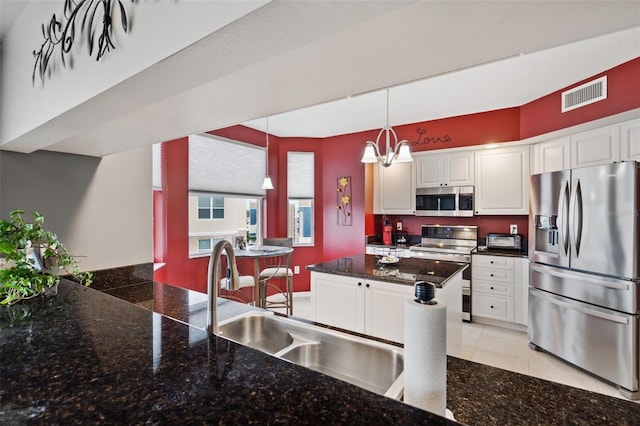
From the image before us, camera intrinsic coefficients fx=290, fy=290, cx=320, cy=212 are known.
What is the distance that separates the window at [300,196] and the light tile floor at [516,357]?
2786mm

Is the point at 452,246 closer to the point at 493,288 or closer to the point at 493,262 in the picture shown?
the point at 493,262

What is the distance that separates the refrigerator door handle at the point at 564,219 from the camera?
8.89 ft

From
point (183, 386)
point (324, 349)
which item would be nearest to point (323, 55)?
point (183, 386)

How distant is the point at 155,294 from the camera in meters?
1.74

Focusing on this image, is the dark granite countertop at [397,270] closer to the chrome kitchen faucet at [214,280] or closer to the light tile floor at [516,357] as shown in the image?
the light tile floor at [516,357]

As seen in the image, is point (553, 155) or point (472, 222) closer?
point (553, 155)

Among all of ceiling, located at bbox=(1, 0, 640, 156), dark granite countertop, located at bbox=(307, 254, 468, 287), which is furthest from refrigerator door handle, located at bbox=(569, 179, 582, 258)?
ceiling, located at bbox=(1, 0, 640, 156)

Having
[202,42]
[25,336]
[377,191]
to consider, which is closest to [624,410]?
[202,42]

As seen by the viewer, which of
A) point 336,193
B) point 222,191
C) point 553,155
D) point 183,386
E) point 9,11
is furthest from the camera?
point 336,193

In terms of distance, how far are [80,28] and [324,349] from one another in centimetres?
146

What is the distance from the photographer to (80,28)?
2.88 ft

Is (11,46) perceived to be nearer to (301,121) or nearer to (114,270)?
(114,270)

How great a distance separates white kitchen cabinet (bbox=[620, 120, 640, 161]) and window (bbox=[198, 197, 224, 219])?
4.40 m

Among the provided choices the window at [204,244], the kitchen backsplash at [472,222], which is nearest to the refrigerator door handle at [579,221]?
the kitchen backsplash at [472,222]
